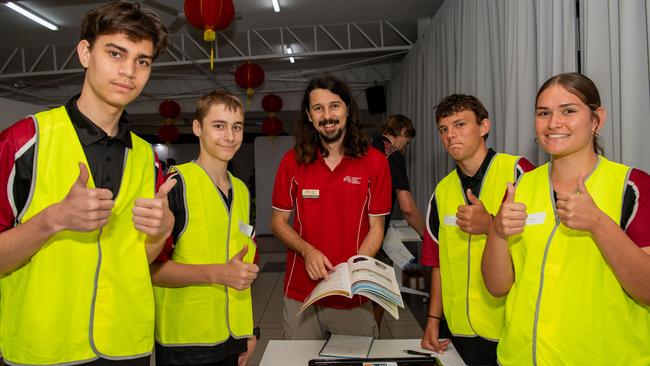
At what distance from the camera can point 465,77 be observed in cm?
436

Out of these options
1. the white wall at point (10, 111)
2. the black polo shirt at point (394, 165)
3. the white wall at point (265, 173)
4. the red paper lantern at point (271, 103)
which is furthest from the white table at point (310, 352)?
the white wall at point (265, 173)

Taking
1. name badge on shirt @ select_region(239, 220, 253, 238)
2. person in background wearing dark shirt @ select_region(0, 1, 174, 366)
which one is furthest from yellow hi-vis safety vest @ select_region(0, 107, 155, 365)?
name badge on shirt @ select_region(239, 220, 253, 238)

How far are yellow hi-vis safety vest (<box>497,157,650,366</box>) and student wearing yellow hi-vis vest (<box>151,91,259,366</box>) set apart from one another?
0.86 m

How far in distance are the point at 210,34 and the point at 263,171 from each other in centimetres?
755

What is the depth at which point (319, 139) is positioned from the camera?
6.81ft

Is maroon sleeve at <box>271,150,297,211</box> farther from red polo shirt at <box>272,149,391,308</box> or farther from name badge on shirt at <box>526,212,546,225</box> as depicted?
name badge on shirt at <box>526,212,546,225</box>

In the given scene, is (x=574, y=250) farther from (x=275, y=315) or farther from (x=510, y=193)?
(x=275, y=315)

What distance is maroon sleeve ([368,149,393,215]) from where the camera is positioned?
6.49 ft

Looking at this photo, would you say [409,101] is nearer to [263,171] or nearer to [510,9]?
[510,9]

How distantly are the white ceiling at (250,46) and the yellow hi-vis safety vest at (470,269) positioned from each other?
5.06 metres

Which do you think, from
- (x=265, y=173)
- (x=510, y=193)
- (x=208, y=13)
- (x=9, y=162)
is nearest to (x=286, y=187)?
(x=510, y=193)

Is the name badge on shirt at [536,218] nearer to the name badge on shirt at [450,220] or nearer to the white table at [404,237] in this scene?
the name badge on shirt at [450,220]

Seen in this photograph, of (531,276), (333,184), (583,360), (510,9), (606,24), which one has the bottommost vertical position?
(583,360)

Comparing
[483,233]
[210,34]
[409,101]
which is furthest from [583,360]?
[409,101]
